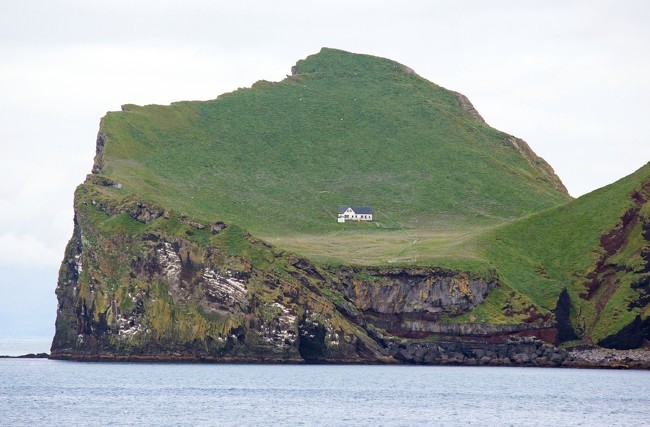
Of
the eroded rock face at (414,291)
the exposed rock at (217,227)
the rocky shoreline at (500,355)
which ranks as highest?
the exposed rock at (217,227)

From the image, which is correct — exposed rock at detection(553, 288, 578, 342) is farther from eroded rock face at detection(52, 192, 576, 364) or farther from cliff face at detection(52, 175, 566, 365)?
cliff face at detection(52, 175, 566, 365)

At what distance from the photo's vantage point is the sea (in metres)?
107

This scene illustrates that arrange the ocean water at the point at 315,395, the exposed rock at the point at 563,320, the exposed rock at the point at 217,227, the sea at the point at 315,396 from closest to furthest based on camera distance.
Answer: the sea at the point at 315,396, the ocean water at the point at 315,395, the exposed rock at the point at 217,227, the exposed rock at the point at 563,320

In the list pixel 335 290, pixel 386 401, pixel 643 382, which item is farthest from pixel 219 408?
pixel 335 290

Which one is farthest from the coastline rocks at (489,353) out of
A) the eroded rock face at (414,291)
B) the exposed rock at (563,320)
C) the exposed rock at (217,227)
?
the exposed rock at (217,227)

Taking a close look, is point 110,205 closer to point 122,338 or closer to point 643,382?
point 122,338

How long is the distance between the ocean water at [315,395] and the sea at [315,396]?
103mm

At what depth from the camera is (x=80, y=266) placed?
182 metres

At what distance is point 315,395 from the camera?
417 ft

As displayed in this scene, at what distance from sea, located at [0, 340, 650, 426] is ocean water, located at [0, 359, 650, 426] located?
0.10 meters

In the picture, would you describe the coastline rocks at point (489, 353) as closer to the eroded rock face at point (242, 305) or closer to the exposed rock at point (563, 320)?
the eroded rock face at point (242, 305)

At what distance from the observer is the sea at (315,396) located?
10662 cm

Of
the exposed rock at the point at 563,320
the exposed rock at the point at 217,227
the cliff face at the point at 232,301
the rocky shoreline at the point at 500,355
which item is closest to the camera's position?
the cliff face at the point at 232,301

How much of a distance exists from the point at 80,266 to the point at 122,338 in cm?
1542
